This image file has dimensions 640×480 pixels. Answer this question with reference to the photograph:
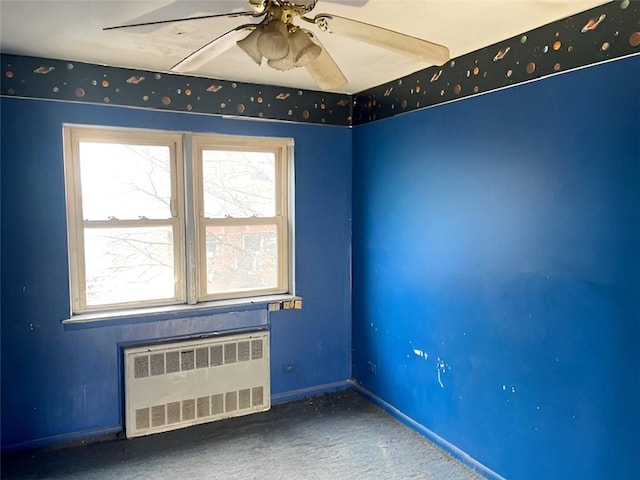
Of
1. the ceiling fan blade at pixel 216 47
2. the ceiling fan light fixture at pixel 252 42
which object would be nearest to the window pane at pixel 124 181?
the ceiling fan blade at pixel 216 47

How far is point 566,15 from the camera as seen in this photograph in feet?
6.95

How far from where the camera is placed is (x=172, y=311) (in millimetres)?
3225

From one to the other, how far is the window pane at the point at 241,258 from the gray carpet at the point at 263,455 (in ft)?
3.13

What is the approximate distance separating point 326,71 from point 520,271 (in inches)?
54.9

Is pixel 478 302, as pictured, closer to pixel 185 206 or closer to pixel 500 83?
pixel 500 83

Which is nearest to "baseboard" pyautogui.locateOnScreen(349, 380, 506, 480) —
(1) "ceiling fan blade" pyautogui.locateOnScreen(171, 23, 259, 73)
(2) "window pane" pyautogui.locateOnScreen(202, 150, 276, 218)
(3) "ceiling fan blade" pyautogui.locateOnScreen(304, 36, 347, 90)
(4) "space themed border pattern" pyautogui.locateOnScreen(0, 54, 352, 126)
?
(2) "window pane" pyautogui.locateOnScreen(202, 150, 276, 218)

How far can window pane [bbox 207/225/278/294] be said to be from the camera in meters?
3.45

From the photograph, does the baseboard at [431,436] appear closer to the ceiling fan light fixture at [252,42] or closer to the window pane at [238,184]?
the window pane at [238,184]

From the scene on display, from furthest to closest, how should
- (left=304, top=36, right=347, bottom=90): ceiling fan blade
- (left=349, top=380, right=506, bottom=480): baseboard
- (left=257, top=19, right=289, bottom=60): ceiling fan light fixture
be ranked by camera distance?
(left=349, top=380, right=506, bottom=480): baseboard
(left=304, top=36, right=347, bottom=90): ceiling fan blade
(left=257, top=19, right=289, bottom=60): ceiling fan light fixture

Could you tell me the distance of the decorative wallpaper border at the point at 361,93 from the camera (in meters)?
2.04

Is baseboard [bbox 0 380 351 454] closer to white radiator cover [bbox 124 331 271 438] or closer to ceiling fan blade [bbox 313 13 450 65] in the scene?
white radiator cover [bbox 124 331 271 438]

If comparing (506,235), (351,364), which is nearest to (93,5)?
(506,235)

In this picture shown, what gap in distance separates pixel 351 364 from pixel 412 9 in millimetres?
2725

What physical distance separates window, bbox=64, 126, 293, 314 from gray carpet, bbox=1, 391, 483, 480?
874mm
